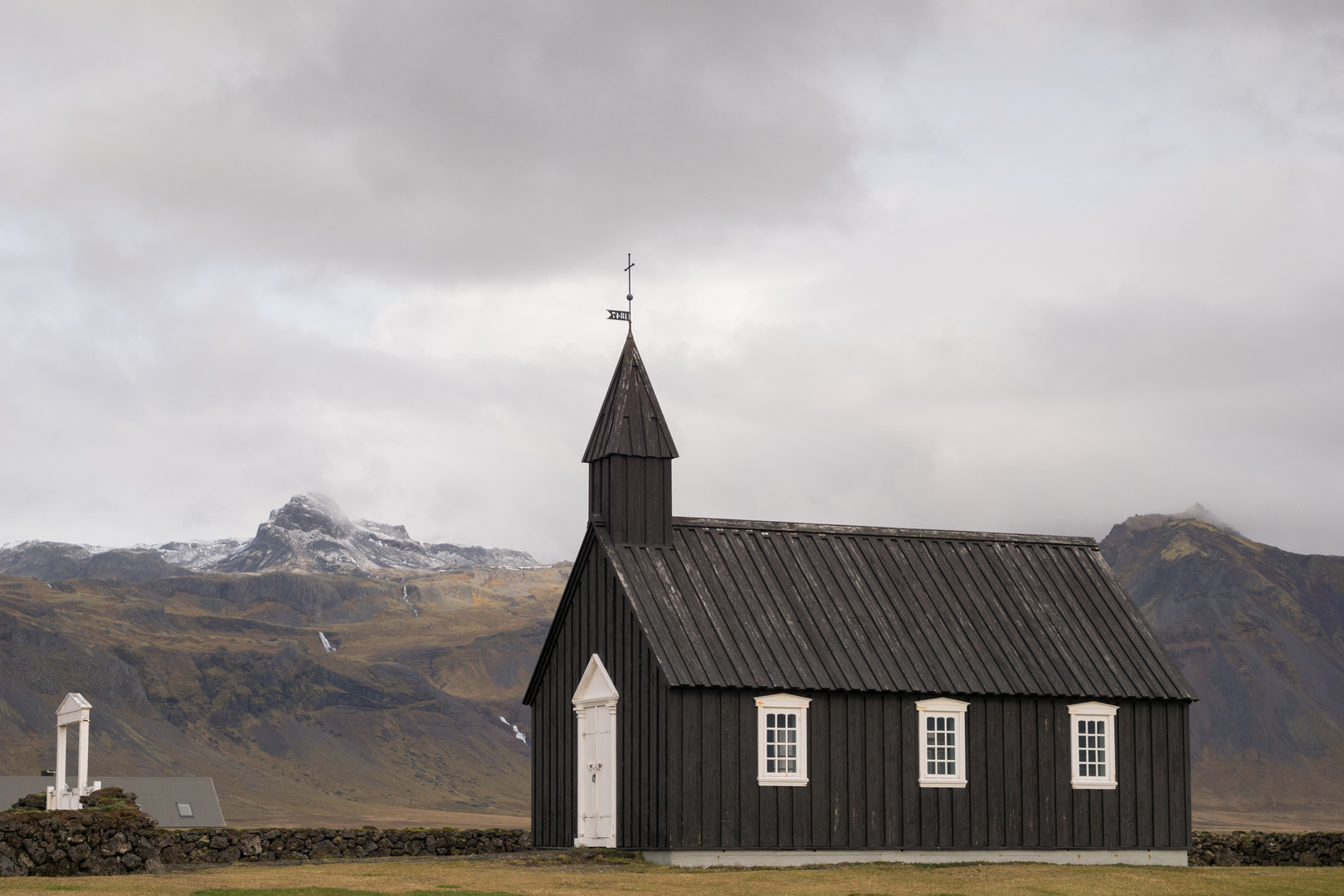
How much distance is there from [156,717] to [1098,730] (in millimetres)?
135911

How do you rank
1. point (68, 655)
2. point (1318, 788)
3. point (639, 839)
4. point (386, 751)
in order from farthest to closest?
point (1318, 788) < point (386, 751) < point (68, 655) < point (639, 839)

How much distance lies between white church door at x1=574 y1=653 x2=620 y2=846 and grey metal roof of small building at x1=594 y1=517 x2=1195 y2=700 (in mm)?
2313

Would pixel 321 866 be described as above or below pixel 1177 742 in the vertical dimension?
below

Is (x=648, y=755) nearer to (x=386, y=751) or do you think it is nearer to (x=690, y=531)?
(x=690, y=531)

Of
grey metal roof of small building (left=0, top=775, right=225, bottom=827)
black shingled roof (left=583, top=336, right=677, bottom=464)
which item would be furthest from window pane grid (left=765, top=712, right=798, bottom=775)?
grey metal roof of small building (left=0, top=775, right=225, bottom=827)

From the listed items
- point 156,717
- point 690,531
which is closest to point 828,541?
point 690,531

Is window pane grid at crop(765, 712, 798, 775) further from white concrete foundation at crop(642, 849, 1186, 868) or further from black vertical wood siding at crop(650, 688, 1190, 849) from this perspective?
white concrete foundation at crop(642, 849, 1186, 868)

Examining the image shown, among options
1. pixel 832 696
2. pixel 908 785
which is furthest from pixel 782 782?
pixel 908 785

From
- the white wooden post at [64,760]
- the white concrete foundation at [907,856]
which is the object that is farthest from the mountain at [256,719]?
the white concrete foundation at [907,856]

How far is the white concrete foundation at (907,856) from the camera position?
28.9 meters

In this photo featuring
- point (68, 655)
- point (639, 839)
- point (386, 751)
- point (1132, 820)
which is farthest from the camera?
point (386, 751)

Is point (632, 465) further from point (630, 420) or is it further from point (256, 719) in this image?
point (256, 719)

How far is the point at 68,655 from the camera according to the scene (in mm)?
152250

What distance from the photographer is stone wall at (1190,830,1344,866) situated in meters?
36.5
